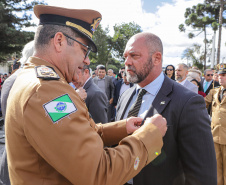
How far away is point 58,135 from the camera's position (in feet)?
3.08

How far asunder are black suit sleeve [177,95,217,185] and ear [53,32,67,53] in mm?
1094

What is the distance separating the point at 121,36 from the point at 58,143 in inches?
1635

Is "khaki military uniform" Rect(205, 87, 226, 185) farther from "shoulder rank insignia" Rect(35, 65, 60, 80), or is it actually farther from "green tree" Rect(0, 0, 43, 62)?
"green tree" Rect(0, 0, 43, 62)

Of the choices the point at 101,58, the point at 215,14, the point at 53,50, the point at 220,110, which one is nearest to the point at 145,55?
the point at 53,50

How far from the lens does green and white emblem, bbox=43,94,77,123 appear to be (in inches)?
37.8

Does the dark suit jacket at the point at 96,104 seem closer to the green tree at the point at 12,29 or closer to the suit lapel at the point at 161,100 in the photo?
the suit lapel at the point at 161,100

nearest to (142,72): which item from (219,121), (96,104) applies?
(96,104)

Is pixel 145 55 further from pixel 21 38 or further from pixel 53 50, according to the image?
pixel 21 38

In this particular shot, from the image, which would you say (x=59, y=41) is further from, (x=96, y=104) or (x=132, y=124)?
(x=96, y=104)

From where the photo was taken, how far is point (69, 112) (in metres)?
0.99

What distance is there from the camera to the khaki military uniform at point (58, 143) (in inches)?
37.2

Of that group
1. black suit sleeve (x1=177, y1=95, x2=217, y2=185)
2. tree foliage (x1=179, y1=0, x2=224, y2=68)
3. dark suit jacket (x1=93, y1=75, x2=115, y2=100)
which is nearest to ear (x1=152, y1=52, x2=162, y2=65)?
black suit sleeve (x1=177, y1=95, x2=217, y2=185)

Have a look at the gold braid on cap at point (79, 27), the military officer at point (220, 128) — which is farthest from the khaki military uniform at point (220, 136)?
the gold braid on cap at point (79, 27)

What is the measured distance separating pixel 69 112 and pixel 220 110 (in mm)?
3883
